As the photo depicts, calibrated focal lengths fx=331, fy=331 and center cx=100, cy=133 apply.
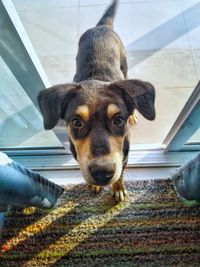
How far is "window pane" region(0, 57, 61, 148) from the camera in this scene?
4.45 feet

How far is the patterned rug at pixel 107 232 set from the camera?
4.67ft

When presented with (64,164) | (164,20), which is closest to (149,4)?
(164,20)

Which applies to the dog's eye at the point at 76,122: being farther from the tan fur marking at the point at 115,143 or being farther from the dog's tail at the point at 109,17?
the dog's tail at the point at 109,17

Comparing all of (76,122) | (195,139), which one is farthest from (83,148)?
(195,139)

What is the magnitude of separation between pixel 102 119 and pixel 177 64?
1.01 meters

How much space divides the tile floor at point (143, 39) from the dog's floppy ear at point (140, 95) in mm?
645

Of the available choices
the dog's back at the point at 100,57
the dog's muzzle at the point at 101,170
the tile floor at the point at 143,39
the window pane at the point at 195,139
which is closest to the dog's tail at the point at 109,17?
the dog's back at the point at 100,57

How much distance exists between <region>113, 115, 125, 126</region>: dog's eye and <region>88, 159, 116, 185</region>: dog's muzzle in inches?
5.9

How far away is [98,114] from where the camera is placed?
111cm

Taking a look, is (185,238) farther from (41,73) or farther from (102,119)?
(41,73)

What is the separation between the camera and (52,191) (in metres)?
1.47

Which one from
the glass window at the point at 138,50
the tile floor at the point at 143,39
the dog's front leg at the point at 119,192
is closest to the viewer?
the dog's front leg at the point at 119,192

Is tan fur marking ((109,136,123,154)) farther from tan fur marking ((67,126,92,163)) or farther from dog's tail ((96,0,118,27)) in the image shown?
dog's tail ((96,0,118,27))

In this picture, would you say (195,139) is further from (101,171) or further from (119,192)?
(101,171)
